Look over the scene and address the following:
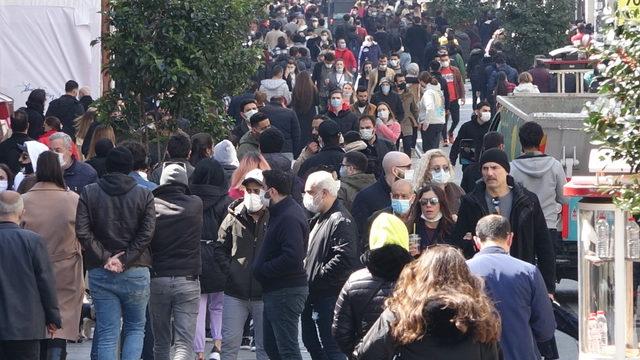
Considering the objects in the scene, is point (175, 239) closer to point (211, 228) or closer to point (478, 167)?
point (211, 228)

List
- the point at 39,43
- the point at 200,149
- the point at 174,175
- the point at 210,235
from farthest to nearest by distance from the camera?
the point at 39,43, the point at 200,149, the point at 210,235, the point at 174,175


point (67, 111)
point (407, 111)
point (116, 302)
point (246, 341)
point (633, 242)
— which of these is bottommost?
point (407, 111)

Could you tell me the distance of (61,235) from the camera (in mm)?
10539

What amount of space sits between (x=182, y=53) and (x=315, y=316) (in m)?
4.53

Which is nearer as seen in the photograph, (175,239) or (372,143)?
(175,239)

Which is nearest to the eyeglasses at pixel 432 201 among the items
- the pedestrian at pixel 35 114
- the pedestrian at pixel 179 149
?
the pedestrian at pixel 179 149

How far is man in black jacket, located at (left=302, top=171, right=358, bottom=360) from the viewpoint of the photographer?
33.9ft

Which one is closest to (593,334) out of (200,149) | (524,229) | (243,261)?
(524,229)

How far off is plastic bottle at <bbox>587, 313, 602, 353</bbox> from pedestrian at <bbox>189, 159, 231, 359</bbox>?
125 inches

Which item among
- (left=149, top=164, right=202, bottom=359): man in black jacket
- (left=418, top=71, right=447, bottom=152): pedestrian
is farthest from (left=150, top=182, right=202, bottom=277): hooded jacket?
(left=418, top=71, right=447, bottom=152): pedestrian

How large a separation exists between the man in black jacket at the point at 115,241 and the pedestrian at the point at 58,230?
24 centimetres

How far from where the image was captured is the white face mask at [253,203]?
10.8m

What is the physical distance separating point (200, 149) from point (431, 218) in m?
2.46

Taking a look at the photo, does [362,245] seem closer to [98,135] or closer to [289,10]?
[98,135]
